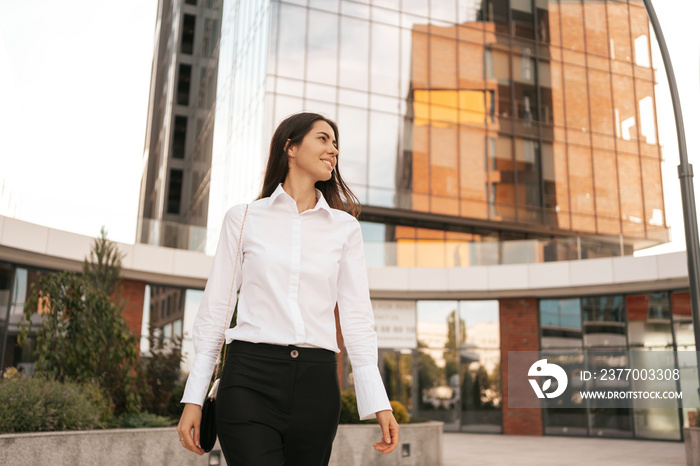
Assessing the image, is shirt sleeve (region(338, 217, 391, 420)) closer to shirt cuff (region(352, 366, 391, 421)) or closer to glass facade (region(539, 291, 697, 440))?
shirt cuff (region(352, 366, 391, 421))

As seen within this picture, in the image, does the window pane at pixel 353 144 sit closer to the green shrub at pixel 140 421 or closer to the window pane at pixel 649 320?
the window pane at pixel 649 320

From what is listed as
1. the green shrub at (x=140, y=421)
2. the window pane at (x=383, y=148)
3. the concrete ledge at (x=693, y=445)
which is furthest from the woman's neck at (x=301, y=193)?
the window pane at (x=383, y=148)

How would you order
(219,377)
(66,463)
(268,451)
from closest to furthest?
(268,451) < (219,377) < (66,463)

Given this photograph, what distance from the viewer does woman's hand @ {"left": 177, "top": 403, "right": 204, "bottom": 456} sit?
2.31 meters

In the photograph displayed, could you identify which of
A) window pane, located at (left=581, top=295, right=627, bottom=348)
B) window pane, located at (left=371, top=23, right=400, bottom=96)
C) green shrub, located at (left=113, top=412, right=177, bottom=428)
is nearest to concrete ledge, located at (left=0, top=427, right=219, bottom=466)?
green shrub, located at (left=113, top=412, right=177, bottom=428)

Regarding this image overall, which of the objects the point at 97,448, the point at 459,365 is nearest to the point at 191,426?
the point at 97,448

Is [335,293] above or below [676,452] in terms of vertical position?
above

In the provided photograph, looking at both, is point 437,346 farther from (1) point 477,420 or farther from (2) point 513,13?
(2) point 513,13

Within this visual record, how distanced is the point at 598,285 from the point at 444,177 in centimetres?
836

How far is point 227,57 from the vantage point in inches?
1261

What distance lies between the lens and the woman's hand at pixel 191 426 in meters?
2.31

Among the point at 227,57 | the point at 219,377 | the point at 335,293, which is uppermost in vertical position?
the point at 227,57

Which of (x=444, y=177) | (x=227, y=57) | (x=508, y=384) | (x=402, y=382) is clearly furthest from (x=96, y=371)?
(x=227, y=57)

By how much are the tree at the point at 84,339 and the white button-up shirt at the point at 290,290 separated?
9.73 m
